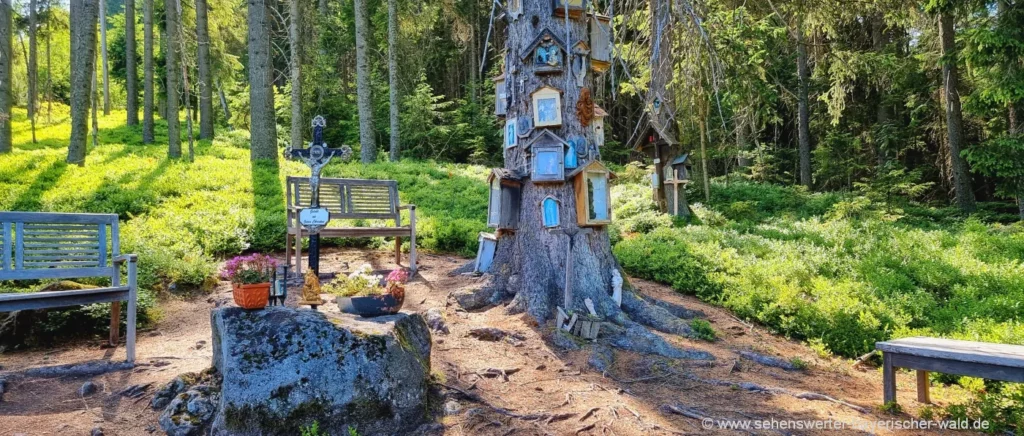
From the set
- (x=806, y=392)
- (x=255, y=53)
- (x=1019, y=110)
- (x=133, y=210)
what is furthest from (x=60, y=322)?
(x=1019, y=110)

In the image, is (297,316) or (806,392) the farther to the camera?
(806,392)

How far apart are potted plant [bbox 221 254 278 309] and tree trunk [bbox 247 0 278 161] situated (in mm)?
10972

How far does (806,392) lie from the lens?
4.03 m

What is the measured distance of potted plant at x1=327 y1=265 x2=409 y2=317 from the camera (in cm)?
388

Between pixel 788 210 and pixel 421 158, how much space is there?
1190cm

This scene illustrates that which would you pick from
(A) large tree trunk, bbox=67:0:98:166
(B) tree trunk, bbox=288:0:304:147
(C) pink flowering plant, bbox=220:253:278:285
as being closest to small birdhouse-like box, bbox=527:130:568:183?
(C) pink flowering plant, bbox=220:253:278:285

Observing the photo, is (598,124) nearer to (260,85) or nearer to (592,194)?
(592,194)

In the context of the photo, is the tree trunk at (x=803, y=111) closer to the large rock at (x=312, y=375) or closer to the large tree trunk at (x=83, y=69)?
the large rock at (x=312, y=375)

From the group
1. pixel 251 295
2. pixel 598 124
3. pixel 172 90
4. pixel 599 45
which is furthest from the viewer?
pixel 172 90

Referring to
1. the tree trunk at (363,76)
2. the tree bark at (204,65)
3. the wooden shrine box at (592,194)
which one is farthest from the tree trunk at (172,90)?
the wooden shrine box at (592,194)

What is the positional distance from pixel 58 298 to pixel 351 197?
12.8 feet

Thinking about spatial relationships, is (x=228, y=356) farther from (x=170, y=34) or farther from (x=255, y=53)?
(x=170, y=34)

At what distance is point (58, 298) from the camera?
13.2 ft

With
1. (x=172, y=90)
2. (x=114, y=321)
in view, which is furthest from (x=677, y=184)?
(x=172, y=90)
